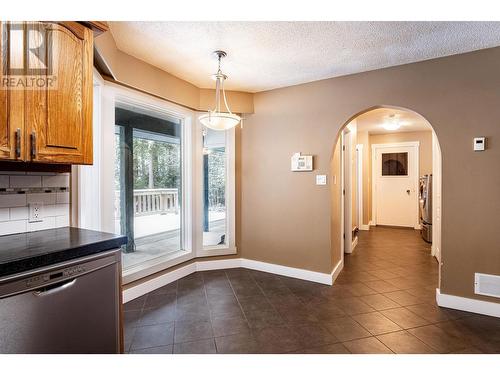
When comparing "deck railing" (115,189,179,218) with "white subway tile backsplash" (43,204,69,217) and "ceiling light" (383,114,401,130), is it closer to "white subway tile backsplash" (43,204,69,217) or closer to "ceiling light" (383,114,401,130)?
"white subway tile backsplash" (43,204,69,217)

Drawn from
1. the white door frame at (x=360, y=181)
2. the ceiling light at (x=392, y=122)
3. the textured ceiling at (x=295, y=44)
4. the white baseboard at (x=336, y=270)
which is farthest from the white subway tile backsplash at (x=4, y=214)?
the white door frame at (x=360, y=181)

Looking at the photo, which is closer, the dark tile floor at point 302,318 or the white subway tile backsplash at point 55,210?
the white subway tile backsplash at point 55,210

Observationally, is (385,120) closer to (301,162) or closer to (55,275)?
(301,162)

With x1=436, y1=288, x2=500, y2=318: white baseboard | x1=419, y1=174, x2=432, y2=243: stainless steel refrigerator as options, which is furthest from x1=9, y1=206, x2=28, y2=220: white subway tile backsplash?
x1=419, y1=174, x2=432, y2=243: stainless steel refrigerator

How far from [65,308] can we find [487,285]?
11.0 feet

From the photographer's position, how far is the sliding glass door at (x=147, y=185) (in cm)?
287

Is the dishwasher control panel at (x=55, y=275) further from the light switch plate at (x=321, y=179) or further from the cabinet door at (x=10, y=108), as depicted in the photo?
the light switch plate at (x=321, y=179)

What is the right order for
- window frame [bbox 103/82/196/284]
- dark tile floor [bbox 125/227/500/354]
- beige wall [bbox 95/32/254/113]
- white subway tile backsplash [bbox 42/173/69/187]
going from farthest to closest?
window frame [bbox 103/82/196/284] → beige wall [bbox 95/32/254/113] → dark tile floor [bbox 125/227/500/354] → white subway tile backsplash [bbox 42/173/69/187]

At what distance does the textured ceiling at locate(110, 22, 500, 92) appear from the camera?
2.10m

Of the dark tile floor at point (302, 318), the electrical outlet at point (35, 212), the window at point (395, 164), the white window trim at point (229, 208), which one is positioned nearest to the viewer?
the electrical outlet at point (35, 212)

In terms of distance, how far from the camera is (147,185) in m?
3.12

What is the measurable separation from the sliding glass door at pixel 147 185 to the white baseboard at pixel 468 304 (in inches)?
119

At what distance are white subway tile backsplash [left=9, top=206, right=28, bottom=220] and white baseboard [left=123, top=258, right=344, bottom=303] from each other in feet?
4.40
